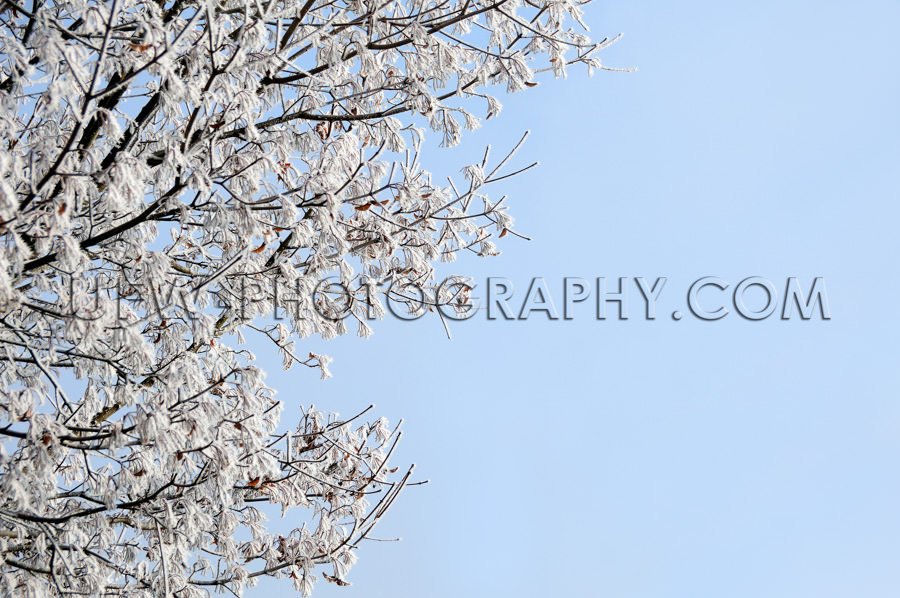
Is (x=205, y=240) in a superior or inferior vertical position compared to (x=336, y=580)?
superior

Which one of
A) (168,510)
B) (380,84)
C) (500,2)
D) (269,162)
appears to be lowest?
(168,510)

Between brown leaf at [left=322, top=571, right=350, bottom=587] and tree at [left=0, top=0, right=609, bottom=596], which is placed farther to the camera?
brown leaf at [left=322, top=571, right=350, bottom=587]

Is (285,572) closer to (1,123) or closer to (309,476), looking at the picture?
(309,476)

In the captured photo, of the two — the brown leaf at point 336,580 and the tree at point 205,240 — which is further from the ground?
the tree at point 205,240

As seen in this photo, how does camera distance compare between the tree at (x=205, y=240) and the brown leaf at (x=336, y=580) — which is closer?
the tree at (x=205, y=240)

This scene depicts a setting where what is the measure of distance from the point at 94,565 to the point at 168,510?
0.43 m

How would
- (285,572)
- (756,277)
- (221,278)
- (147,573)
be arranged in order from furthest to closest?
(756,277), (285,572), (147,573), (221,278)

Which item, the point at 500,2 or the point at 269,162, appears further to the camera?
the point at 500,2

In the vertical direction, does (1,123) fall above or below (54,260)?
above

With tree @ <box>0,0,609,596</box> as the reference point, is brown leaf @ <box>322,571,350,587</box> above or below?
below

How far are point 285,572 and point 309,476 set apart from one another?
602mm

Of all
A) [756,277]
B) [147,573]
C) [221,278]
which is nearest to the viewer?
[221,278]

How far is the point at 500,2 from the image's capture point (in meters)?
3.80

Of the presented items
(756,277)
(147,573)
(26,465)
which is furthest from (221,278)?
(756,277)
